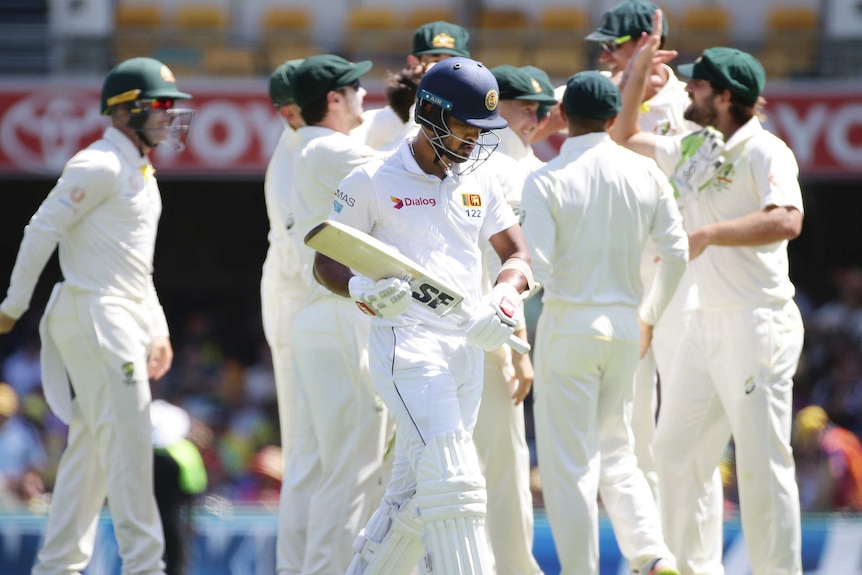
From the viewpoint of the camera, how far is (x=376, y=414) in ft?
18.3

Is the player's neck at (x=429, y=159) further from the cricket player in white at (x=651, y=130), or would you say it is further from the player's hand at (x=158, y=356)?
the player's hand at (x=158, y=356)

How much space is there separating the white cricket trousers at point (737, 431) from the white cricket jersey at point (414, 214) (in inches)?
55.5

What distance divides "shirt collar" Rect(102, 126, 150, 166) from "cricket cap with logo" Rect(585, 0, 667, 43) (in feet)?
6.58

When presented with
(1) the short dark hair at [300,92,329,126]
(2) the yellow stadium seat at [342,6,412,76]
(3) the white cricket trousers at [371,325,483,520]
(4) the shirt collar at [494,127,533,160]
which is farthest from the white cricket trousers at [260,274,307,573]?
(2) the yellow stadium seat at [342,6,412,76]

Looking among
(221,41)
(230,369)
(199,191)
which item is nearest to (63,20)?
(221,41)

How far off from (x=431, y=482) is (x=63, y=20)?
32.2 feet

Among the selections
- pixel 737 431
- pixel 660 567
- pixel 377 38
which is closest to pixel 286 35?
pixel 377 38

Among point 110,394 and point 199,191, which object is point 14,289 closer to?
point 110,394

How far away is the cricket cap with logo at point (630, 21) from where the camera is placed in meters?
6.25

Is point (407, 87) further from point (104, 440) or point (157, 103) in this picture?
point (104, 440)

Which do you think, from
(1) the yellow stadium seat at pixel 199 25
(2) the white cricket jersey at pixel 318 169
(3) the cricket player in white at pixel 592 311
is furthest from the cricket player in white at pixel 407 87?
(1) the yellow stadium seat at pixel 199 25

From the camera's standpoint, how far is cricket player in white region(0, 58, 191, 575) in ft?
18.9

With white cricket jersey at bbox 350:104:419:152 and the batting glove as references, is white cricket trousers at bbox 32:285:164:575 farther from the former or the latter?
the batting glove

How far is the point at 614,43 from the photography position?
6.33m
